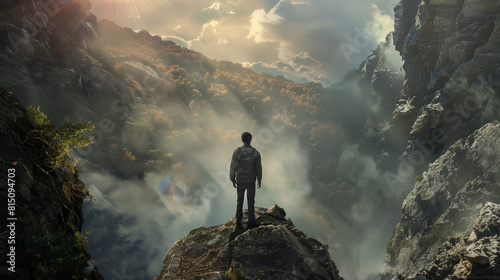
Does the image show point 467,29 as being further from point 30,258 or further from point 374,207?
point 30,258

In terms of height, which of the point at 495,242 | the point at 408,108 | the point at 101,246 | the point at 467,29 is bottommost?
the point at 495,242

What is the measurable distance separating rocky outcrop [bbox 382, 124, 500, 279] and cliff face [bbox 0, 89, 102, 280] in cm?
1169

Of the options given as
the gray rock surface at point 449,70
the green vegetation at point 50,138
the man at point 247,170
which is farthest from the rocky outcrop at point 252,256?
the gray rock surface at point 449,70

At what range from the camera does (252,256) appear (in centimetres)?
640

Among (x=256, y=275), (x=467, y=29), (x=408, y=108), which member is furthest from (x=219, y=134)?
(x=256, y=275)

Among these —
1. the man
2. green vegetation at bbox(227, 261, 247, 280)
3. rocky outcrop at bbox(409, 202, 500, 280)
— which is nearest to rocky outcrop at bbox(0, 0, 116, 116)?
the man

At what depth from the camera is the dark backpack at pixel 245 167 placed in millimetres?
7707

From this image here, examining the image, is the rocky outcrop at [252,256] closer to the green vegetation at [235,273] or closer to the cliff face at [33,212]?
the green vegetation at [235,273]

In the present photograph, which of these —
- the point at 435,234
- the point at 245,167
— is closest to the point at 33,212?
the point at 245,167

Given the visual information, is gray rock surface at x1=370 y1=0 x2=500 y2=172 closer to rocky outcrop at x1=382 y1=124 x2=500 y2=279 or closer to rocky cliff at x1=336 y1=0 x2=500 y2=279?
rocky cliff at x1=336 y1=0 x2=500 y2=279

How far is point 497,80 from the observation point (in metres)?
18.0

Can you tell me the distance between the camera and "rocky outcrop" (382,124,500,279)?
14863 millimetres

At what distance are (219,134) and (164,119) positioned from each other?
33.4 feet

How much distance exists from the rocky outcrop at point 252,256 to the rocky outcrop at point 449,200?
5865mm
